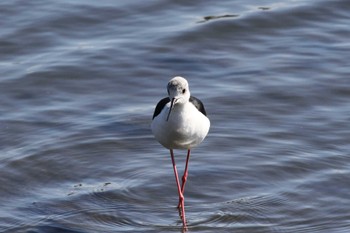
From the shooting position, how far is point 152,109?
33.2ft

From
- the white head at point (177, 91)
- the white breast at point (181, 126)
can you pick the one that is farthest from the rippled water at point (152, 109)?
the white head at point (177, 91)

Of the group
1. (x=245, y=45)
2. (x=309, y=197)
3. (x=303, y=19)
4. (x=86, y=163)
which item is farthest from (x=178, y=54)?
(x=309, y=197)

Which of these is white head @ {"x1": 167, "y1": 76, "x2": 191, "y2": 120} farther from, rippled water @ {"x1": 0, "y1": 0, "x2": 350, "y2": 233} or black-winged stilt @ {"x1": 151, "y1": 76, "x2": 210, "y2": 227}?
rippled water @ {"x1": 0, "y1": 0, "x2": 350, "y2": 233}

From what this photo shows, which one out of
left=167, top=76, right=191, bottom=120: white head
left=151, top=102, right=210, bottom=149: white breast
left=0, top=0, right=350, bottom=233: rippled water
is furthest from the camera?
left=0, top=0, right=350, bottom=233: rippled water

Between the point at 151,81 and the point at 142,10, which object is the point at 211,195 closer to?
the point at 151,81

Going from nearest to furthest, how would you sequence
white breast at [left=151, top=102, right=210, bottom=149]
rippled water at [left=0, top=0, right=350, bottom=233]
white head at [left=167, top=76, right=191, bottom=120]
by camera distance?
1. white head at [left=167, top=76, right=191, bottom=120]
2. white breast at [left=151, top=102, right=210, bottom=149]
3. rippled water at [left=0, top=0, right=350, bottom=233]

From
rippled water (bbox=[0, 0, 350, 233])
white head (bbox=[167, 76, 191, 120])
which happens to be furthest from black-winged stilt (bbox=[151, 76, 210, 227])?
rippled water (bbox=[0, 0, 350, 233])

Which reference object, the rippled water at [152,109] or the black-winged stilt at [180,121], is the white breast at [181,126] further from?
the rippled water at [152,109]

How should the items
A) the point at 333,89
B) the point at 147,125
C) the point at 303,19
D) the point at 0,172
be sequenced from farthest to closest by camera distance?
the point at 303,19 → the point at 333,89 → the point at 147,125 → the point at 0,172

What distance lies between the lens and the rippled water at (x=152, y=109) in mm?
7891

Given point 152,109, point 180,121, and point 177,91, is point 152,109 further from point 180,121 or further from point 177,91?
point 177,91

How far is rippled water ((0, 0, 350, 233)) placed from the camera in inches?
311

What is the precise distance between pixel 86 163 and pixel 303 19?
5.10 metres

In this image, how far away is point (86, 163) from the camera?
890cm
